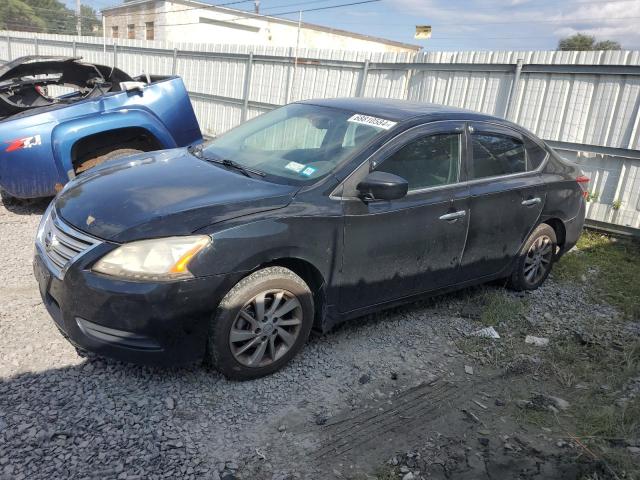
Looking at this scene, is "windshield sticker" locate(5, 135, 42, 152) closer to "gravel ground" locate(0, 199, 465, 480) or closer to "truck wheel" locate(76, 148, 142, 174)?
"truck wheel" locate(76, 148, 142, 174)

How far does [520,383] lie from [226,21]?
123 ft

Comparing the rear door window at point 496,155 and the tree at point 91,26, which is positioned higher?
the tree at point 91,26

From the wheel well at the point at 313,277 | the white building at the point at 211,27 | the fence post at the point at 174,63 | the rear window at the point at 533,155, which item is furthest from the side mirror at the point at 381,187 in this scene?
the white building at the point at 211,27

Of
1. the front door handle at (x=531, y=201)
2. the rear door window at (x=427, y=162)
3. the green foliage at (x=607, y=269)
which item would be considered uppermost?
the rear door window at (x=427, y=162)

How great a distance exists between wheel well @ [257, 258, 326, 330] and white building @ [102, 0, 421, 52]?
34532 mm

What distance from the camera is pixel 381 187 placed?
3260 millimetres

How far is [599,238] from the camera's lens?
7.12 metres

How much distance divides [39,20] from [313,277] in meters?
74.3

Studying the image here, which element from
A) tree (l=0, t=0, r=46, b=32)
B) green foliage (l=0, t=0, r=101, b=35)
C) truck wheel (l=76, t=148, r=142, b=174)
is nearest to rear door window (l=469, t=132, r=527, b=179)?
truck wheel (l=76, t=148, r=142, b=174)

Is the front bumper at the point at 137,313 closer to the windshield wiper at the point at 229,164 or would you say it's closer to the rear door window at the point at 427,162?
the windshield wiper at the point at 229,164

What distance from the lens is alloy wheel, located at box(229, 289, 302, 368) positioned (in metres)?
3.02

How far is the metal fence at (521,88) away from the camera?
22.6 feet

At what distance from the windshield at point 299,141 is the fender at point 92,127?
1.94 metres

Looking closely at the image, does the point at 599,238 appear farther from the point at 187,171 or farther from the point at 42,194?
the point at 42,194
